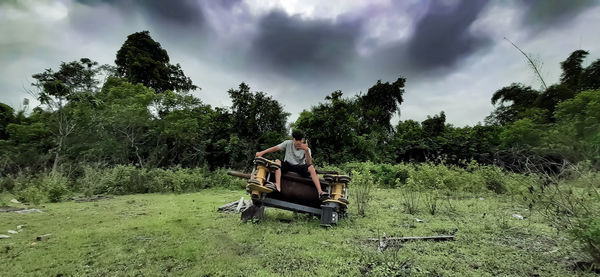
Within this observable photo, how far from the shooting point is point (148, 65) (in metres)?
23.4

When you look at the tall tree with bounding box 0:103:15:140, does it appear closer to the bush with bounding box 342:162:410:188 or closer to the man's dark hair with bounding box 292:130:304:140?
the man's dark hair with bounding box 292:130:304:140

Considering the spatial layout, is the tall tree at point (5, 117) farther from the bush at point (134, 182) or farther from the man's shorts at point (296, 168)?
the man's shorts at point (296, 168)

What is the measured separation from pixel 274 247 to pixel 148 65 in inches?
991

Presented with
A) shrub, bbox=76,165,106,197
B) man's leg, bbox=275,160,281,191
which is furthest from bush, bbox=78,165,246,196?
man's leg, bbox=275,160,281,191

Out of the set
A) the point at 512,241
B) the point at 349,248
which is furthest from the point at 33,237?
the point at 512,241

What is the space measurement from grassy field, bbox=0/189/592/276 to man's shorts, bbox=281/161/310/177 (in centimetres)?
91

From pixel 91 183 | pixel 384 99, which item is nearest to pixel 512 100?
pixel 384 99

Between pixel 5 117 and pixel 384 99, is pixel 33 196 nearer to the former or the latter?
pixel 5 117

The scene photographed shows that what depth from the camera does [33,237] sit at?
385 centimetres

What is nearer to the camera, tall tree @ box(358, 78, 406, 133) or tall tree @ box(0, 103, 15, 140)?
tall tree @ box(0, 103, 15, 140)

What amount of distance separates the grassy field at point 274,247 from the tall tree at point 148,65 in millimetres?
20942

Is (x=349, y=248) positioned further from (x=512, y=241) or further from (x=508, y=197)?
(x=508, y=197)

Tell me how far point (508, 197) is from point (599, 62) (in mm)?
16539

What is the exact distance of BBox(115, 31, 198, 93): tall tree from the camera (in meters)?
23.2
